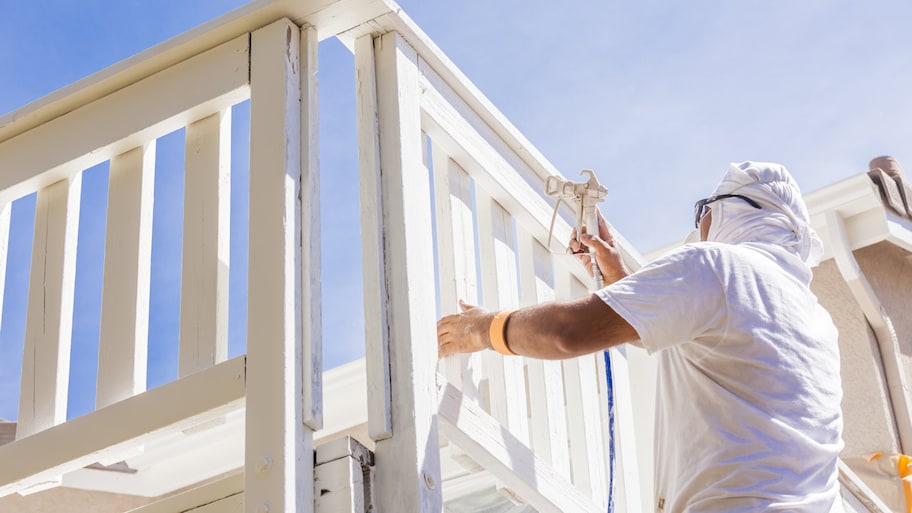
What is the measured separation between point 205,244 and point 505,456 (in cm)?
91

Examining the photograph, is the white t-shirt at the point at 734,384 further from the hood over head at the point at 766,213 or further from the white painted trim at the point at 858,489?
the white painted trim at the point at 858,489

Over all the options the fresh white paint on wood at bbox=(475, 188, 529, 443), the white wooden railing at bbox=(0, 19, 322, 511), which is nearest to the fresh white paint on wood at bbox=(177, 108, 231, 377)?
the white wooden railing at bbox=(0, 19, 322, 511)

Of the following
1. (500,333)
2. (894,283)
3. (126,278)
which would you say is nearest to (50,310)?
(126,278)

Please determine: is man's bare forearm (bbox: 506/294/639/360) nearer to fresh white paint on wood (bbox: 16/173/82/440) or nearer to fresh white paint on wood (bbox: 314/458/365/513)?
fresh white paint on wood (bbox: 314/458/365/513)

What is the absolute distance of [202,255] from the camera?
2.68m

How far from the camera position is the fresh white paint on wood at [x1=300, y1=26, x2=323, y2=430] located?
244cm

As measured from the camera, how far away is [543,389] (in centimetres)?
335

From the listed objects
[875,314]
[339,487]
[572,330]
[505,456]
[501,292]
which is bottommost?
[339,487]

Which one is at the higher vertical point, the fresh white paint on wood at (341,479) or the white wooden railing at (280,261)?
the white wooden railing at (280,261)

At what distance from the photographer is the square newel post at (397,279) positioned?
2.42 metres

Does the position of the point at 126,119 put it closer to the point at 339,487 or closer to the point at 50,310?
the point at 50,310

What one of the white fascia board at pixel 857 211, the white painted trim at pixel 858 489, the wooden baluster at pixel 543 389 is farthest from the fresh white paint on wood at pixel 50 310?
the white fascia board at pixel 857 211

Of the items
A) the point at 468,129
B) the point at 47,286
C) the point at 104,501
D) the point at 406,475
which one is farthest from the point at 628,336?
the point at 104,501

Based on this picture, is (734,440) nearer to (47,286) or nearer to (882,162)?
(47,286)
